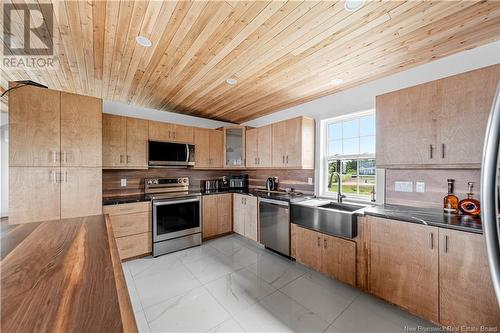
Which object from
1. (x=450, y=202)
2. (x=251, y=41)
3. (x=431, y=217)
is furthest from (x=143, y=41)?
(x=450, y=202)

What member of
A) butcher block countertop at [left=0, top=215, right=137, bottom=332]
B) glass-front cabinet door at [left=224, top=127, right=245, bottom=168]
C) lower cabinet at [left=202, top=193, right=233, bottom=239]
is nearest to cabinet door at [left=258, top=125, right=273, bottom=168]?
glass-front cabinet door at [left=224, top=127, right=245, bottom=168]

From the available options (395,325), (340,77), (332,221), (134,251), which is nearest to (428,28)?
(340,77)

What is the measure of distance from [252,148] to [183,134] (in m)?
1.32

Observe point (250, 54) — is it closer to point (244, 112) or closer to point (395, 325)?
point (244, 112)

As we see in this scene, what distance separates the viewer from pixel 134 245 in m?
2.82

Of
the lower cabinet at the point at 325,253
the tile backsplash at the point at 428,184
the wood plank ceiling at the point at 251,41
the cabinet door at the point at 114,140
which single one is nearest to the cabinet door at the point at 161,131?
the cabinet door at the point at 114,140

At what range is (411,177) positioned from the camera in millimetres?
2188

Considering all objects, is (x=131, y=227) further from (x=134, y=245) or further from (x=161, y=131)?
(x=161, y=131)

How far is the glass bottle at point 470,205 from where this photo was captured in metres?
1.72

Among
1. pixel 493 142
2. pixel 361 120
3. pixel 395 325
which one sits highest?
pixel 361 120

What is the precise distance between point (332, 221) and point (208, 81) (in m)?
2.33

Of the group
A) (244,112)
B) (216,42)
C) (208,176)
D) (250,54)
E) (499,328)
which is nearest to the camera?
(499,328)

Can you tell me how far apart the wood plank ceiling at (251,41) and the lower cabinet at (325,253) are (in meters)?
1.99

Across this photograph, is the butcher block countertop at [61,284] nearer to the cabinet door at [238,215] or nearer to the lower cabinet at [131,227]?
the lower cabinet at [131,227]
